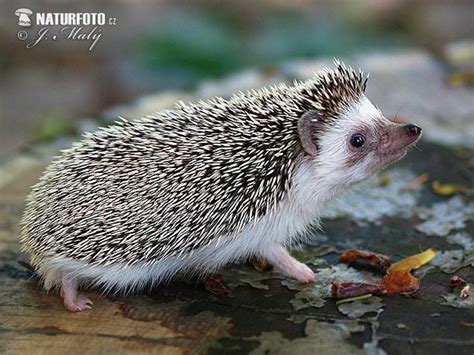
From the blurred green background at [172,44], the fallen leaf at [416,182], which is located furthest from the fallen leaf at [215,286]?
the blurred green background at [172,44]

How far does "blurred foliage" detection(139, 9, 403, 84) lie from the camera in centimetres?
1170

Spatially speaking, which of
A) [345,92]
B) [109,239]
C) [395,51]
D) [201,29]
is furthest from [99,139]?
[201,29]

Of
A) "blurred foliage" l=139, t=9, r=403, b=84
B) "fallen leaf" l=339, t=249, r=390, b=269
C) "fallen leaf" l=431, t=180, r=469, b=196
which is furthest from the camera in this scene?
"blurred foliage" l=139, t=9, r=403, b=84

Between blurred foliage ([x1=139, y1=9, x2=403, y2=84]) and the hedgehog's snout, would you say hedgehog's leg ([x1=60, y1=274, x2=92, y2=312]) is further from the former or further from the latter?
blurred foliage ([x1=139, y1=9, x2=403, y2=84])

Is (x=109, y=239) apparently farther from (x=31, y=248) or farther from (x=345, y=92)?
(x=345, y=92)

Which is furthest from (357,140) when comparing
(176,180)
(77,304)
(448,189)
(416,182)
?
(77,304)

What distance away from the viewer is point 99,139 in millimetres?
4410

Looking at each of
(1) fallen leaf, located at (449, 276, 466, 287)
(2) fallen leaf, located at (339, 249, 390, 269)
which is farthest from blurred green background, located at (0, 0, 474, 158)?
(1) fallen leaf, located at (449, 276, 466, 287)

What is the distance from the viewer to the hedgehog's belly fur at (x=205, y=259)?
13.8 feet

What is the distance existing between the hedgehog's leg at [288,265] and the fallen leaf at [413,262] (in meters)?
0.47

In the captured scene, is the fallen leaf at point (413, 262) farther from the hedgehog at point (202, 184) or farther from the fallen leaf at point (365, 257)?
the hedgehog at point (202, 184)

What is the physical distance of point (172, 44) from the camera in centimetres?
1197

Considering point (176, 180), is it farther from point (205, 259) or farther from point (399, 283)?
point (399, 283)

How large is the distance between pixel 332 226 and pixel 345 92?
Answer: 1.19 m
